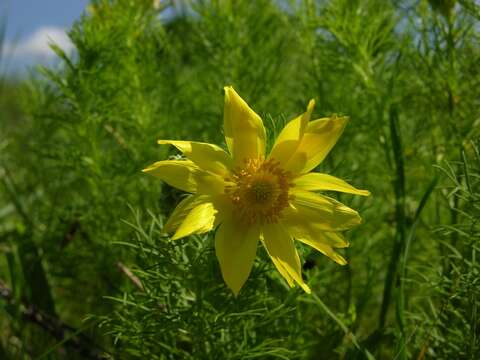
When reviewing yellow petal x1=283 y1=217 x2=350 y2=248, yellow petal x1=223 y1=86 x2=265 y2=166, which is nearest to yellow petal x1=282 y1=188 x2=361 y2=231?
yellow petal x1=283 y1=217 x2=350 y2=248

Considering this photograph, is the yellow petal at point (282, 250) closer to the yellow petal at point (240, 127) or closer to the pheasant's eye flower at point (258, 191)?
the pheasant's eye flower at point (258, 191)

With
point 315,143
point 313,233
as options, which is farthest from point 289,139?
point 313,233

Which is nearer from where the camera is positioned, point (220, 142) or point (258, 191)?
point (258, 191)

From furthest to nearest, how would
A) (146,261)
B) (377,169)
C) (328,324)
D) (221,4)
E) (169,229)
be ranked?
(221,4), (377,169), (328,324), (146,261), (169,229)

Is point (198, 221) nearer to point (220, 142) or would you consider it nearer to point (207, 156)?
point (207, 156)

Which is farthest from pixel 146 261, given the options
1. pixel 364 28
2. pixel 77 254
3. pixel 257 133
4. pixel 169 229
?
pixel 364 28

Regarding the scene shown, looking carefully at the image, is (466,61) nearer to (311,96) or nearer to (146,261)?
(311,96)

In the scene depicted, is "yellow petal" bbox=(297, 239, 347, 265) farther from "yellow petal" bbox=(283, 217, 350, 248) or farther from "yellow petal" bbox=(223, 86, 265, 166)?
"yellow petal" bbox=(223, 86, 265, 166)
